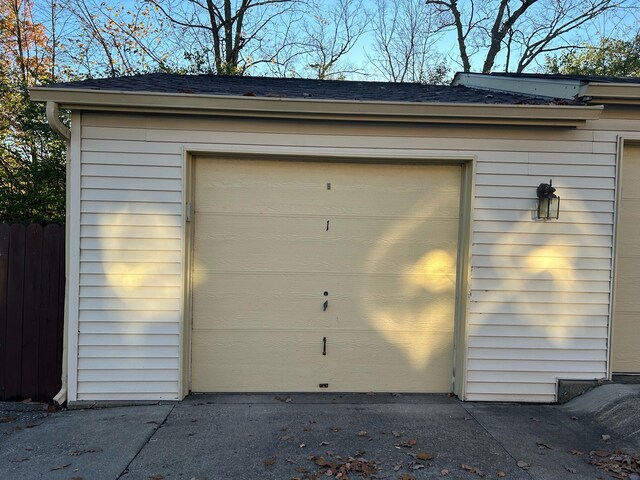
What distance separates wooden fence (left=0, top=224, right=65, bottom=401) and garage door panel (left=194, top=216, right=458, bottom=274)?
4.82ft

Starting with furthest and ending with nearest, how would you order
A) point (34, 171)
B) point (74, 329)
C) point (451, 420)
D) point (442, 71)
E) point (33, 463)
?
point (442, 71), point (34, 171), point (74, 329), point (451, 420), point (33, 463)

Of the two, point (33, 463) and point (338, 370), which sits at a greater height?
point (338, 370)

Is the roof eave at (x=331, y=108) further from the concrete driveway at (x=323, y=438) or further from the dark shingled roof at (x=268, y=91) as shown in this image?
the concrete driveway at (x=323, y=438)

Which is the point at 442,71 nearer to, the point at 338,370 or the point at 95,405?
the point at 338,370

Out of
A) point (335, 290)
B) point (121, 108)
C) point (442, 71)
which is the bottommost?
point (335, 290)

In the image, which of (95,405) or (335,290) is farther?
(335,290)

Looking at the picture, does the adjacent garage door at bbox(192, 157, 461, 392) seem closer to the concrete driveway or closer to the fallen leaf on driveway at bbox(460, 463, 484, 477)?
the concrete driveway

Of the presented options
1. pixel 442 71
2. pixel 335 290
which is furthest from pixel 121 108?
pixel 442 71

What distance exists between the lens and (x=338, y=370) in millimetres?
4539

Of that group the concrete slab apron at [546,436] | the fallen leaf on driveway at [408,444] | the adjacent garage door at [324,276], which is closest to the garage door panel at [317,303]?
the adjacent garage door at [324,276]

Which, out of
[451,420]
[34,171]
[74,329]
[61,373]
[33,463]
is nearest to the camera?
[33,463]

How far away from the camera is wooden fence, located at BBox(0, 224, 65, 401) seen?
Answer: 443cm

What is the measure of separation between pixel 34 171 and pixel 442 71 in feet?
40.4

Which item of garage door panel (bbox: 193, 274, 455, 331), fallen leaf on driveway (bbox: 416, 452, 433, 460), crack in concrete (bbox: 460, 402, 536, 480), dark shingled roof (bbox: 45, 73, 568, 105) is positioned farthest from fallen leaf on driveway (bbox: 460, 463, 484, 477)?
dark shingled roof (bbox: 45, 73, 568, 105)
